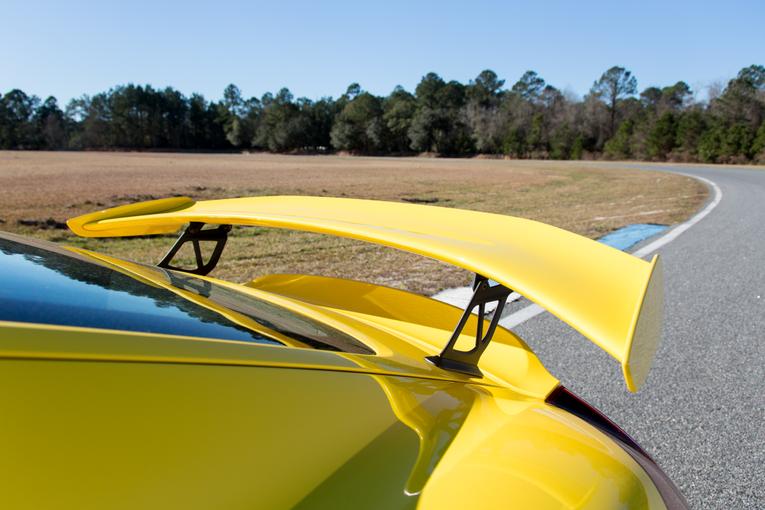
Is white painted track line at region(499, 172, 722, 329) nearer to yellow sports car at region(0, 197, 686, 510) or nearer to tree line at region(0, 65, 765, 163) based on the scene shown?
yellow sports car at region(0, 197, 686, 510)

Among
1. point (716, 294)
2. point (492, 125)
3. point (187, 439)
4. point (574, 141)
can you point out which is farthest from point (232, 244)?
point (492, 125)

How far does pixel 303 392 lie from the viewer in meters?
1.02

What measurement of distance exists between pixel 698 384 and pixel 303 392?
9.91 ft

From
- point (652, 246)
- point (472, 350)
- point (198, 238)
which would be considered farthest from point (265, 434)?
point (652, 246)

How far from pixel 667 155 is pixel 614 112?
2577 centimetres

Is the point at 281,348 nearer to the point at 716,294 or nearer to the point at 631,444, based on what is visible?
the point at 631,444

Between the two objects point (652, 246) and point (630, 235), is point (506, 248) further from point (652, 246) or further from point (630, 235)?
point (630, 235)

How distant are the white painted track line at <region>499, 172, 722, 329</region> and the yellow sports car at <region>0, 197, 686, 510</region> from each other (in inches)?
91.2

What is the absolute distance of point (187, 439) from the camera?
0.86 m

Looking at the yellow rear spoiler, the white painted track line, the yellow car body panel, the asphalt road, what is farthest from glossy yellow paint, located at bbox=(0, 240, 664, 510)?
the white painted track line

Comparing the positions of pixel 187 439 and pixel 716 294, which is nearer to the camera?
pixel 187 439

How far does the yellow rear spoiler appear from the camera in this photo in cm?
123

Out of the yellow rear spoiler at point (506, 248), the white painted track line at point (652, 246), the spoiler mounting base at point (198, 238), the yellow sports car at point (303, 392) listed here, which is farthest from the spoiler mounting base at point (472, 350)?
the white painted track line at point (652, 246)

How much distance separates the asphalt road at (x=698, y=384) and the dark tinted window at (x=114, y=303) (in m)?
1.78
